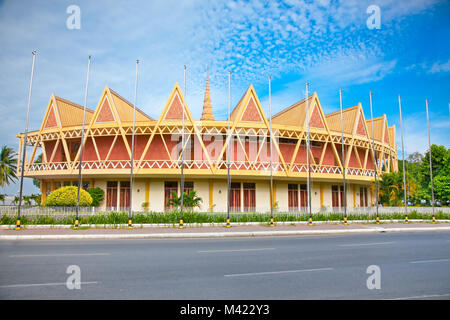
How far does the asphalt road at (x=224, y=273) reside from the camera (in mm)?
5641

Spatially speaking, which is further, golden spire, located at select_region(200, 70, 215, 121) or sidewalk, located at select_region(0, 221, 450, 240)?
golden spire, located at select_region(200, 70, 215, 121)

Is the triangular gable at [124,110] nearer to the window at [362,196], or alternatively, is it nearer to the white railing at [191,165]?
the white railing at [191,165]

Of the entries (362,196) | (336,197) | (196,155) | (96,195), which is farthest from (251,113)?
(362,196)

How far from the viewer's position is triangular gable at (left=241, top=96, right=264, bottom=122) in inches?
1216

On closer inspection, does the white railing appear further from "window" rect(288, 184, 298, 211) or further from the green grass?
the green grass

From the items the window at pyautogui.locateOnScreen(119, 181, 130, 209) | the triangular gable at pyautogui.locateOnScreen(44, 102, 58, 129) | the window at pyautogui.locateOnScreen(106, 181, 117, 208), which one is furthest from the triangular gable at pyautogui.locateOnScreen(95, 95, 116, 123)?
the window at pyautogui.locateOnScreen(119, 181, 130, 209)

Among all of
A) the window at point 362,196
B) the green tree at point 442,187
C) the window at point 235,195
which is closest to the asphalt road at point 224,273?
the window at point 235,195

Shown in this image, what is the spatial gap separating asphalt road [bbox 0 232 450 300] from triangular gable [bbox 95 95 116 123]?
23.1 m

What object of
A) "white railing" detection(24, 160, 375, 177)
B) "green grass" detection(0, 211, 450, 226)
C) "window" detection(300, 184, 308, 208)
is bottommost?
"green grass" detection(0, 211, 450, 226)

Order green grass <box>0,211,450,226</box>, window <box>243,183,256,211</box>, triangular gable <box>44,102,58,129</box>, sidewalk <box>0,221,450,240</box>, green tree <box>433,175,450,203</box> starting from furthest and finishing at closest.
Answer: green tree <box>433,175,450,203</box> < triangular gable <box>44,102,58,129</box> < window <box>243,183,256,211</box> < green grass <box>0,211,450,226</box> < sidewalk <box>0,221,450,240</box>

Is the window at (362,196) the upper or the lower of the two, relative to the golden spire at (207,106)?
lower

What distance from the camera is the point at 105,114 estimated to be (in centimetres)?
3225

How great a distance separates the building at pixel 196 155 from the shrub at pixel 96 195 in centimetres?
95
